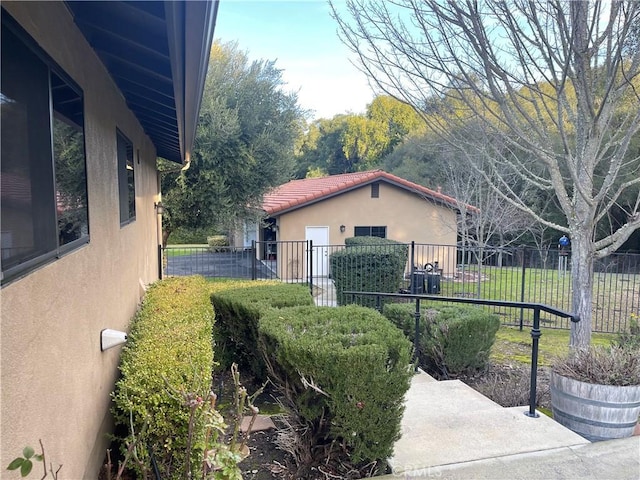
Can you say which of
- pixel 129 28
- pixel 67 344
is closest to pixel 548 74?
pixel 129 28

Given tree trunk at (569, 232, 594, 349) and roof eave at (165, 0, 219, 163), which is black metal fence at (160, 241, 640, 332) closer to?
tree trunk at (569, 232, 594, 349)

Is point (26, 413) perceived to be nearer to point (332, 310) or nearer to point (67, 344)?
point (67, 344)

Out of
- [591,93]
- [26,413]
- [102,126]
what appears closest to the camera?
[26,413]

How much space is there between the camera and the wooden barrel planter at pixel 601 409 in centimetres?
333

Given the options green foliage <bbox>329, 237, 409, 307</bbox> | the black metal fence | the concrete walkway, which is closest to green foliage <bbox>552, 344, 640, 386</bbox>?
the concrete walkway

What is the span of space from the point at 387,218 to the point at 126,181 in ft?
44.0

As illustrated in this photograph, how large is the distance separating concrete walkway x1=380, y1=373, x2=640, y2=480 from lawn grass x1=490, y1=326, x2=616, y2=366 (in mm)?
3130

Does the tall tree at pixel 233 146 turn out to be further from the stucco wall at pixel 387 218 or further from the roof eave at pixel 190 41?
the roof eave at pixel 190 41

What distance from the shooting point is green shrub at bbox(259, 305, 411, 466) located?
2727mm

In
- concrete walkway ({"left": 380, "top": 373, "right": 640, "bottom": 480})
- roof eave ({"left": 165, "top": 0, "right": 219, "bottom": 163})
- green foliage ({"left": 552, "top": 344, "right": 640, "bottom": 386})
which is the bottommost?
concrete walkway ({"left": 380, "top": 373, "right": 640, "bottom": 480})

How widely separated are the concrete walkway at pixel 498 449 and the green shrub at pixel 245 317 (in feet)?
5.80

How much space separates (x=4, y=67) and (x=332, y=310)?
288 cm

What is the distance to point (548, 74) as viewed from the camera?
210 inches

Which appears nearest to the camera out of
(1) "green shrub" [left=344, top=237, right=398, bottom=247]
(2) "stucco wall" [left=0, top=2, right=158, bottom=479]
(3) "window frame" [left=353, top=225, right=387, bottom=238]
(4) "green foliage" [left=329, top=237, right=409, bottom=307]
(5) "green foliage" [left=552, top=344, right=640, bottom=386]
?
(2) "stucco wall" [left=0, top=2, right=158, bottom=479]
